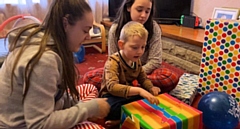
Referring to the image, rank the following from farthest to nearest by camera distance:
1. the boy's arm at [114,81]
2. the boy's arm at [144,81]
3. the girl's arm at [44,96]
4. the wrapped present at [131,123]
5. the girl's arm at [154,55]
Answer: the girl's arm at [154,55] → the boy's arm at [144,81] → the boy's arm at [114,81] → the wrapped present at [131,123] → the girl's arm at [44,96]

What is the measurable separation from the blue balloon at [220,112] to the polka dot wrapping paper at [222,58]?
0.96 ft

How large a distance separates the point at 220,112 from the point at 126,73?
0.51 metres

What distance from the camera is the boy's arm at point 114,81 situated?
3.96 feet

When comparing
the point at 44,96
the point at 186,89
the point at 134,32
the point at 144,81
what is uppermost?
the point at 134,32

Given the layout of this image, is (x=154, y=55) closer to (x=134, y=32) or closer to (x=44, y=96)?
(x=134, y=32)

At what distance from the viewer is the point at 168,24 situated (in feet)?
9.47

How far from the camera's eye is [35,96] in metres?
0.78

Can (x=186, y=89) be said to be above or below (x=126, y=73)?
below

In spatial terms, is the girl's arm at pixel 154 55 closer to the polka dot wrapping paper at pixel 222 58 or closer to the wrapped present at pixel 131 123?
the polka dot wrapping paper at pixel 222 58

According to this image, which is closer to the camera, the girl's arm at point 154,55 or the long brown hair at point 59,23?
the long brown hair at point 59,23

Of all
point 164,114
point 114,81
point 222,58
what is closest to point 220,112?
point 164,114

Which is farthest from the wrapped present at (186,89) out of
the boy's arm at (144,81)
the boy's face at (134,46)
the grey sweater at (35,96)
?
the grey sweater at (35,96)

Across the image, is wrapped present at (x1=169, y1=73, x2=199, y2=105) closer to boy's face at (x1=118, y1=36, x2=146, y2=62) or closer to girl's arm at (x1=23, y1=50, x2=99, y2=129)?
boy's face at (x1=118, y1=36, x2=146, y2=62)

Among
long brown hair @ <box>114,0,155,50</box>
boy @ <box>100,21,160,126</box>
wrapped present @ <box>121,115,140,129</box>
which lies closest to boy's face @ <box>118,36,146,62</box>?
boy @ <box>100,21,160,126</box>
